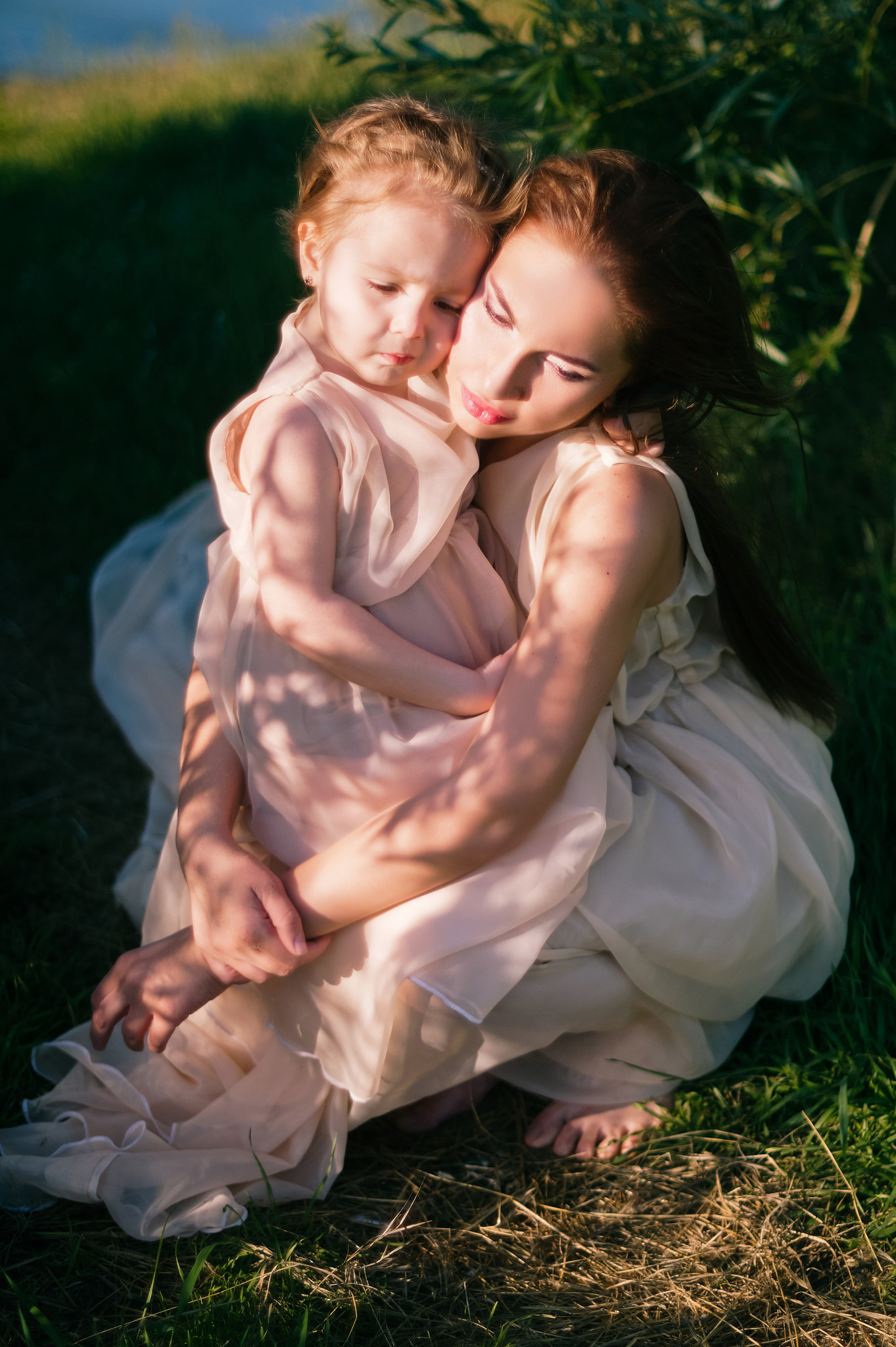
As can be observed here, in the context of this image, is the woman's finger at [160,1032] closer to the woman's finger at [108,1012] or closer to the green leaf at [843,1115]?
the woman's finger at [108,1012]

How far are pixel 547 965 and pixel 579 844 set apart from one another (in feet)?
0.78

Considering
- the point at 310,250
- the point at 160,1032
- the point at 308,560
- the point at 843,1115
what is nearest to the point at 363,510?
the point at 308,560

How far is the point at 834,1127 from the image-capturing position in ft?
7.00

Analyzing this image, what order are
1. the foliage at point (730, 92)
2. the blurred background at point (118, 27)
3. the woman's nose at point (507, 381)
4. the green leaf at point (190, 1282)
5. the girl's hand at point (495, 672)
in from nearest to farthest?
the green leaf at point (190, 1282) < the woman's nose at point (507, 381) < the girl's hand at point (495, 672) < the foliage at point (730, 92) < the blurred background at point (118, 27)

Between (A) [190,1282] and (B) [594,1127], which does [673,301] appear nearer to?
(B) [594,1127]

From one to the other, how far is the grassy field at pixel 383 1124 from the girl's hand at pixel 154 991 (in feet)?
1.16

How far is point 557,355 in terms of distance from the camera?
1771 mm

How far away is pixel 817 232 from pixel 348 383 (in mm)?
2401

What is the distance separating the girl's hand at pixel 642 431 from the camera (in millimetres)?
1889

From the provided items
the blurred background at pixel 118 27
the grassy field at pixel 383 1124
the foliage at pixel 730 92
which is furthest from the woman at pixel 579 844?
the blurred background at pixel 118 27

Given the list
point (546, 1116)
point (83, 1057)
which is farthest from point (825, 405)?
point (83, 1057)

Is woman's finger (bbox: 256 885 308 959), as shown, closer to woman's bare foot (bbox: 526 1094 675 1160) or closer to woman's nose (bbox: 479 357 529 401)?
woman's bare foot (bbox: 526 1094 675 1160)

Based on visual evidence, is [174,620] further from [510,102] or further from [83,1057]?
[510,102]

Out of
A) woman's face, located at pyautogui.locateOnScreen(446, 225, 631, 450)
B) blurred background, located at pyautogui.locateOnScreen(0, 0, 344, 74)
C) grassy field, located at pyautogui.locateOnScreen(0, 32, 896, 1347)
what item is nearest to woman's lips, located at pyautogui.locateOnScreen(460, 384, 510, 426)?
woman's face, located at pyautogui.locateOnScreen(446, 225, 631, 450)
